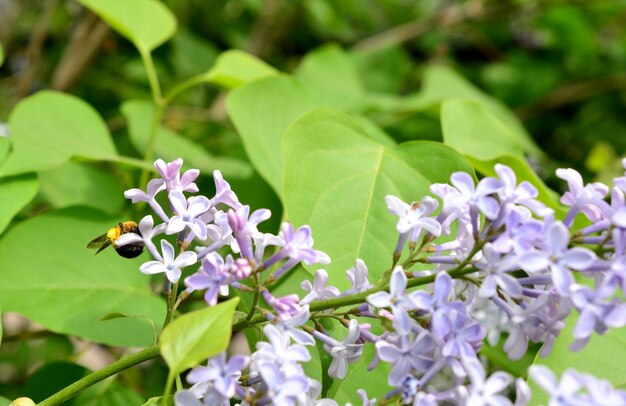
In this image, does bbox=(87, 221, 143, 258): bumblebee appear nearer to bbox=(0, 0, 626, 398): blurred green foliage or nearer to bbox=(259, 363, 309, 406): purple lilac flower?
bbox=(259, 363, 309, 406): purple lilac flower

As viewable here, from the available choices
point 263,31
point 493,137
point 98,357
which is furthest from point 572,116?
point 98,357

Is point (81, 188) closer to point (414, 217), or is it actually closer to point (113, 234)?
point (113, 234)

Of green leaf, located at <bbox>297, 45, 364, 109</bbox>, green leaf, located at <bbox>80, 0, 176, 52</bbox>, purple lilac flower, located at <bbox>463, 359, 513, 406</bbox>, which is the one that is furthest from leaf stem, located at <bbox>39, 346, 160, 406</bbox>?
green leaf, located at <bbox>297, 45, 364, 109</bbox>

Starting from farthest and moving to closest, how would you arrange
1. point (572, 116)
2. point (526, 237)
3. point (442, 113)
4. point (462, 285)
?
1. point (572, 116)
2. point (442, 113)
3. point (462, 285)
4. point (526, 237)

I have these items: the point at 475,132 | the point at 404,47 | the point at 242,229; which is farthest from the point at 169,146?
the point at 404,47

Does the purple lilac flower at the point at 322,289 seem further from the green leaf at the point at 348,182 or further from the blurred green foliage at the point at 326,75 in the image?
the blurred green foliage at the point at 326,75

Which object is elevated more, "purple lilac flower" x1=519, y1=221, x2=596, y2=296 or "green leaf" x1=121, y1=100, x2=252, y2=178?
"purple lilac flower" x1=519, y1=221, x2=596, y2=296

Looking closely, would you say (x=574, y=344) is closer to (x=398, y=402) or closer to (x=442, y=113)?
(x=398, y=402)
